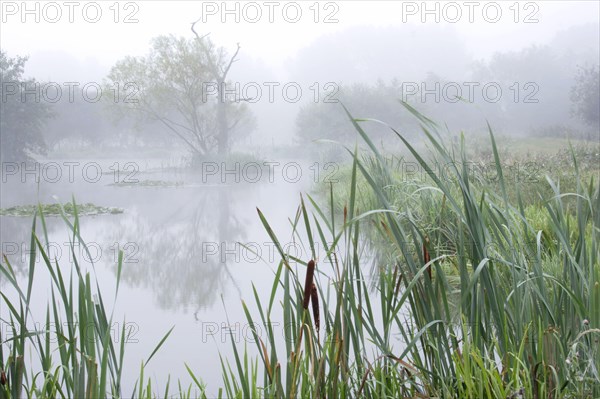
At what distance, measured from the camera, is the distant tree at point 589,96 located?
1309cm

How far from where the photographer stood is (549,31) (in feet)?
69.5

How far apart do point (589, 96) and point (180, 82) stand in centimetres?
831

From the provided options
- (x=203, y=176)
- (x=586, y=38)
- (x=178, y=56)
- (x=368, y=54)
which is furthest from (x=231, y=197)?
(x=586, y=38)

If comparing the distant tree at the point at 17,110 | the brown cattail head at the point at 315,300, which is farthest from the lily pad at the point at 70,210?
the brown cattail head at the point at 315,300

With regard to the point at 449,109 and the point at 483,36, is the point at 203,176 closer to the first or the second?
the point at 449,109

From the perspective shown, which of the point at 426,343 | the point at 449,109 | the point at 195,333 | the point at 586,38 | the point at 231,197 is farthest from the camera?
the point at 586,38

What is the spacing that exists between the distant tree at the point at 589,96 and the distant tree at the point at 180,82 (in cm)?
683

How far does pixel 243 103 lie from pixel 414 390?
48.1ft

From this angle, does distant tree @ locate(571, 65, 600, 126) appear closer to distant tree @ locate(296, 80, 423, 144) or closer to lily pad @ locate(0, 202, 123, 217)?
distant tree @ locate(296, 80, 423, 144)

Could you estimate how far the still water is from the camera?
10.3ft

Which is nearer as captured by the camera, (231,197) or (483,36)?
(231,197)

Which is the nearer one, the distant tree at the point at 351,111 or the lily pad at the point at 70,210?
the lily pad at the point at 70,210

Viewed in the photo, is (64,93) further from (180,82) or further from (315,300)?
(315,300)

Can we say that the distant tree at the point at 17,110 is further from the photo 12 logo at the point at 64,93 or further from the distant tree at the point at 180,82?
the distant tree at the point at 180,82
